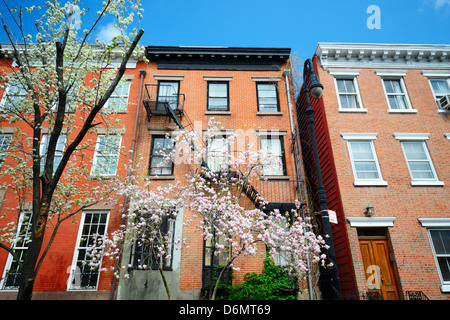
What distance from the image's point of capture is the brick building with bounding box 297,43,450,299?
991 cm

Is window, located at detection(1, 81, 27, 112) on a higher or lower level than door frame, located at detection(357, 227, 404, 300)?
higher

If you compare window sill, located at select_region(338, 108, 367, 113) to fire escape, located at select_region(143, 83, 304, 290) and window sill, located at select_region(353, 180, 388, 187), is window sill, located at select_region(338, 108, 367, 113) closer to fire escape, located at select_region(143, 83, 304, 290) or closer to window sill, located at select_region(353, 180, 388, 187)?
fire escape, located at select_region(143, 83, 304, 290)

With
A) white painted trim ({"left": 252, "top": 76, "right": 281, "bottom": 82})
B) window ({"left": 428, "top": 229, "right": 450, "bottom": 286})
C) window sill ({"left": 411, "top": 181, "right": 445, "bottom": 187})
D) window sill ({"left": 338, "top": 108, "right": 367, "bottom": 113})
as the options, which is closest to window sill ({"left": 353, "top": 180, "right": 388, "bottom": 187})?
window sill ({"left": 411, "top": 181, "right": 445, "bottom": 187})

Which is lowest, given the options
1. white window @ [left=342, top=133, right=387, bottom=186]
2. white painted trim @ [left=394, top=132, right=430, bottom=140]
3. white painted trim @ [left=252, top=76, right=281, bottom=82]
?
white window @ [left=342, top=133, right=387, bottom=186]

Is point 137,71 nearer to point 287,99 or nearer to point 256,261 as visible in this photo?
point 287,99

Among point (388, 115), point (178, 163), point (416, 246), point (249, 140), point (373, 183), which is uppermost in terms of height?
point (388, 115)

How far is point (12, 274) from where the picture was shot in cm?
1006

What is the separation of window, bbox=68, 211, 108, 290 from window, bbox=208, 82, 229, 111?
7370 millimetres

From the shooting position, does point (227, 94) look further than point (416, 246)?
Yes

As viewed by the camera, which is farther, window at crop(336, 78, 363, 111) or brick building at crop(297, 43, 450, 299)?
window at crop(336, 78, 363, 111)

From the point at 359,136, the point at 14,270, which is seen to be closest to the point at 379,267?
the point at 359,136

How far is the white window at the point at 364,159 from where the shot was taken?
11.1 m

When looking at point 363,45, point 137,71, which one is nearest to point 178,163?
point 137,71
